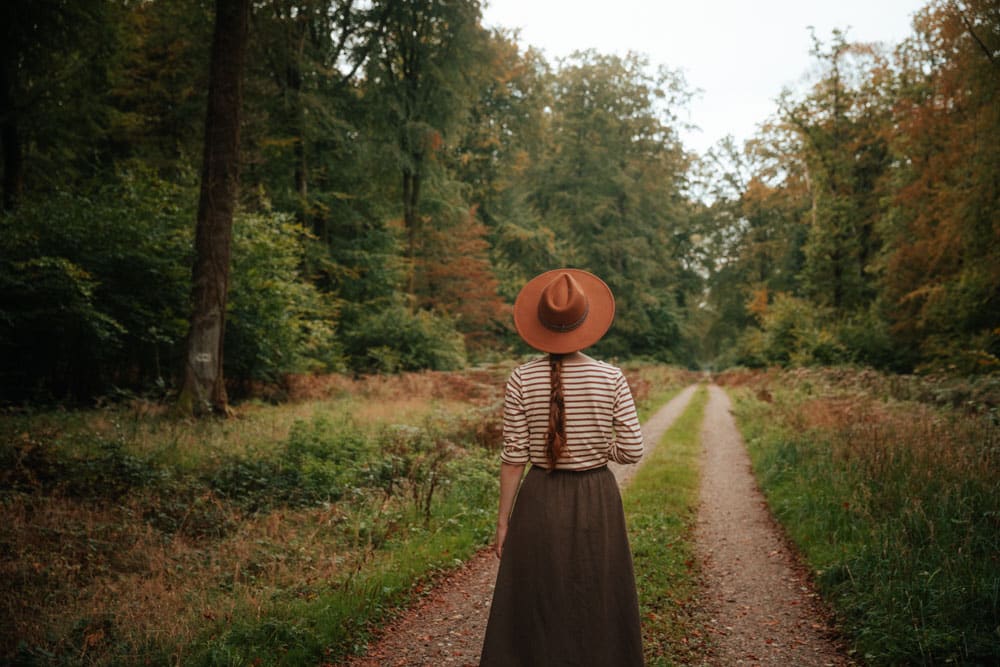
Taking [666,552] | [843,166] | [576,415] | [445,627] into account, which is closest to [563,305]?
[576,415]

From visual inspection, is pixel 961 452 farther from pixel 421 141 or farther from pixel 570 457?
pixel 421 141

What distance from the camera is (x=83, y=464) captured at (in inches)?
269

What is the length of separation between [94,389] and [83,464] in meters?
6.20

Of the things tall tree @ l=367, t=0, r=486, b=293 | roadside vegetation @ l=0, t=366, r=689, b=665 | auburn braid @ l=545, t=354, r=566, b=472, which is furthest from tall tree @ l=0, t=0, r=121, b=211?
auburn braid @ l=545, t=354, r=566, b=472

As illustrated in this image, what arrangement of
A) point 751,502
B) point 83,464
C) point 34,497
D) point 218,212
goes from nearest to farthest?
point 34,497 → point 83,464 → point 751,502 → point 218,212

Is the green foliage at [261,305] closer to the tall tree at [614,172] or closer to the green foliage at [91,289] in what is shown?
the green foliage at [91,289]

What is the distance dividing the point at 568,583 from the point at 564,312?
1363mm

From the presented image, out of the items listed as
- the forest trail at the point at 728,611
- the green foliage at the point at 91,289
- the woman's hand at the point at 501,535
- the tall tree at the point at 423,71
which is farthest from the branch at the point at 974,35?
the green foliage at the point at 91,289

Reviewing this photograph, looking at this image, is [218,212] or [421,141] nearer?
[218,212]

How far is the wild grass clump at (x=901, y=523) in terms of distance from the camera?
13.1ft

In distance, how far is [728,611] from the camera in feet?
16.1

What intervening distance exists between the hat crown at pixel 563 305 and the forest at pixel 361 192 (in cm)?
929

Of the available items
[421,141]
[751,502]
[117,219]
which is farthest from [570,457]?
[421,141]

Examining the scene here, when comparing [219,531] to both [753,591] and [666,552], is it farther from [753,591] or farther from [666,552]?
[753,591]
